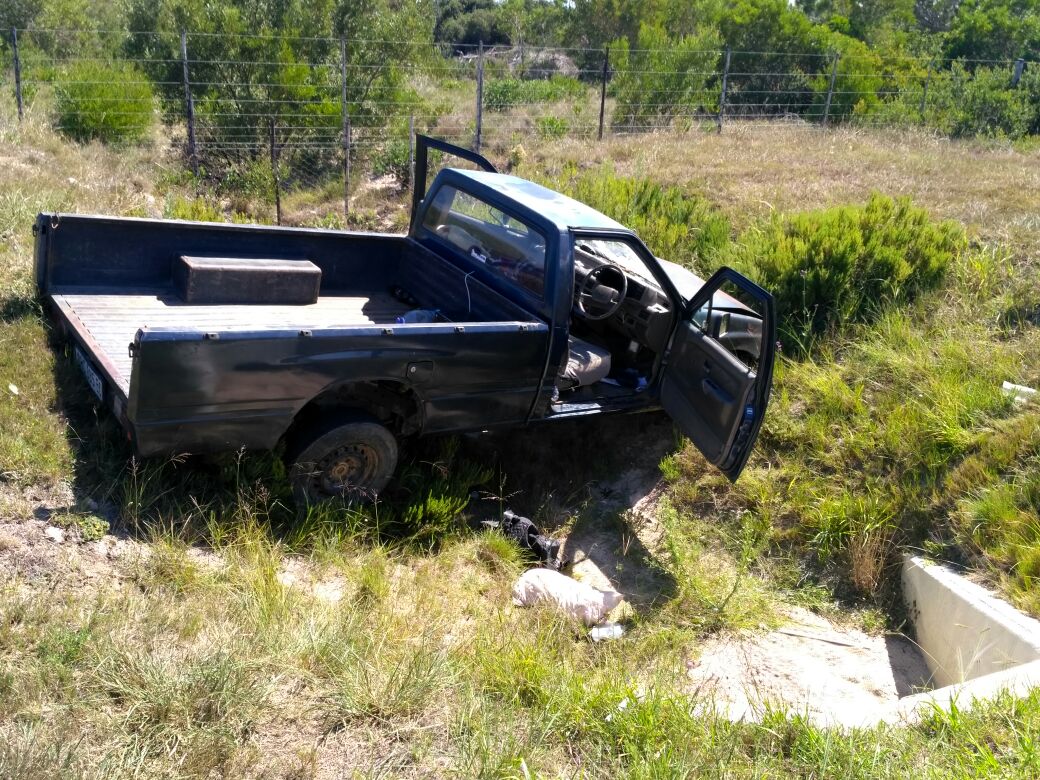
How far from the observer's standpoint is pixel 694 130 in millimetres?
16781

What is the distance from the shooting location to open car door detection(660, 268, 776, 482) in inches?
207

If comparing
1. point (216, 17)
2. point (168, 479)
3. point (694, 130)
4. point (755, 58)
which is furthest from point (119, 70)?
point (755, 58)

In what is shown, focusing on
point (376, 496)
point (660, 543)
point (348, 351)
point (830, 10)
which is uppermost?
point (830, 10)

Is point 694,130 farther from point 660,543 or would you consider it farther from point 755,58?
point 660,543

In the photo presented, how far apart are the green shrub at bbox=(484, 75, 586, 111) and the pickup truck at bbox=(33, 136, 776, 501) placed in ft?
39.5

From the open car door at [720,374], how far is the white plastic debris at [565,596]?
1.17 meters

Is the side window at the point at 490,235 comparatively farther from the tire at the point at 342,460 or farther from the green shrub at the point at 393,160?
the green shrub at the point at 393,160

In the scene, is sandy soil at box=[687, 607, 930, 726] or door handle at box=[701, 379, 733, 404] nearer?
sandy soil at box=[687, 607, 930, 726]

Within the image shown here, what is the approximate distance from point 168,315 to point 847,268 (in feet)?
17.8

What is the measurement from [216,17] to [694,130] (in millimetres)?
8307

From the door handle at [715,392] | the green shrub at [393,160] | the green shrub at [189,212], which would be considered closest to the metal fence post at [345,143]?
the green shrub at [393,160]

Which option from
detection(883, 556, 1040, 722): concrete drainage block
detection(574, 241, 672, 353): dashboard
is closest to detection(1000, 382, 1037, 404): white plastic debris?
detection(883, 556, 1040, 722): concrete drainage block

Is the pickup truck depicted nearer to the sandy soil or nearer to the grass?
the grass

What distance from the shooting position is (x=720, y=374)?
18.1 ft
